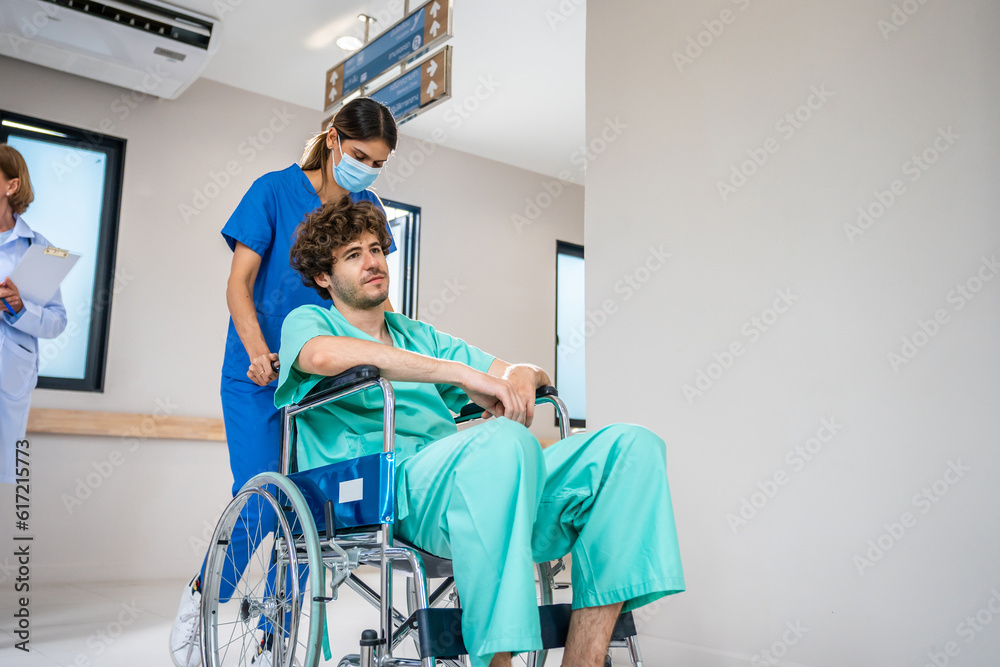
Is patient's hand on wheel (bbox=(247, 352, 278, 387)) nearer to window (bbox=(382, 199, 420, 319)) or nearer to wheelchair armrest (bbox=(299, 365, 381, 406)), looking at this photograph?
wheelchair armrest (bbox=(299, 365, 381, 406))

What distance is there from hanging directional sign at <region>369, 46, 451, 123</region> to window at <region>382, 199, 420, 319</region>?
1706mm

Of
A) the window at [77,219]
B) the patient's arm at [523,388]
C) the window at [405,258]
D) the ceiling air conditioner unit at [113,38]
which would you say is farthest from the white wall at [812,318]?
the window at [77,219]

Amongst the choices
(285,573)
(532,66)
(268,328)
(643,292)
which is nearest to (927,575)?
(643,292)

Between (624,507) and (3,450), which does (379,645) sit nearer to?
(624,507)

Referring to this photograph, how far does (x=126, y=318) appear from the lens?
12.8 feet

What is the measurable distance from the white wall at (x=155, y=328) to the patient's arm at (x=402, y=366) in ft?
9.52

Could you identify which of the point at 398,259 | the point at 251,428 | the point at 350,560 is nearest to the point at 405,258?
the point at 398,259

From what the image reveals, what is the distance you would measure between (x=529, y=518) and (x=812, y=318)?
47.6 inches

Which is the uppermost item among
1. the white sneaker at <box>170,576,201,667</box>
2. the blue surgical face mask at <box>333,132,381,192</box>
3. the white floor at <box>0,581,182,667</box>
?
the blue surgical face mask at <box>333,132,381,192</box>

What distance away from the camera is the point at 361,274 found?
1589 millimetres

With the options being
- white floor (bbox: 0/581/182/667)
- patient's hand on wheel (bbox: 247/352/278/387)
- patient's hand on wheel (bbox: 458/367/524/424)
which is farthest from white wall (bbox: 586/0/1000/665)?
white floor (bbox: 0/581/182/667)

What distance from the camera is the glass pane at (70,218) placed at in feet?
12.4

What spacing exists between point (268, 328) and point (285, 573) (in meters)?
0.64

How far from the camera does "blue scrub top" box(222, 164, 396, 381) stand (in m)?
1.87
